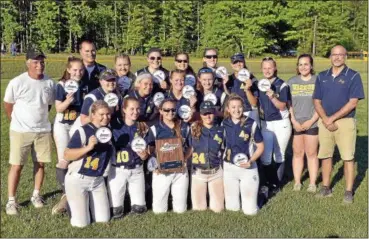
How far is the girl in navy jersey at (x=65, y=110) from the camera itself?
5.93 metres

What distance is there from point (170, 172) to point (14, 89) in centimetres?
217

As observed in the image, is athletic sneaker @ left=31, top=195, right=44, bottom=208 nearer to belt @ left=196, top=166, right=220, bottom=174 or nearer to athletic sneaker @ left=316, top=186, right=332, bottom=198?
belt @ left=196, top=166, right=220, bottom=174

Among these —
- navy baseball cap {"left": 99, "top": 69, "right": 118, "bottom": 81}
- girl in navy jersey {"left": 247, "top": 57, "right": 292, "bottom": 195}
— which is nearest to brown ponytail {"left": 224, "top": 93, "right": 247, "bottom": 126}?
girl in navy jersey {"left": 247, "top": 57, "right": 292, "bottom": 195}

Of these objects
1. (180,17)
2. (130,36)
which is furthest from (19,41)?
(180,17)

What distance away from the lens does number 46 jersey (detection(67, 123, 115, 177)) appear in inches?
212

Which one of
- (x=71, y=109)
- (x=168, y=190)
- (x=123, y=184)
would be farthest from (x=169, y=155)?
(x=71, y=109)

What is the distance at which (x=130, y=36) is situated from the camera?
9.24 m

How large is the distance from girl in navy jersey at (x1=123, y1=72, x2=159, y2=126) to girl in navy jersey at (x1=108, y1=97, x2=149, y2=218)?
18 centimetres

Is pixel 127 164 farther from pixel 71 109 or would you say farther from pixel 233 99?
pixel 233 99

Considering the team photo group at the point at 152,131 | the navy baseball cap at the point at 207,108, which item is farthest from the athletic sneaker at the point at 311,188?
the navy baseball cap at the point at 207,108

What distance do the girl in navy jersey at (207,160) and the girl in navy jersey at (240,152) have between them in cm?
10

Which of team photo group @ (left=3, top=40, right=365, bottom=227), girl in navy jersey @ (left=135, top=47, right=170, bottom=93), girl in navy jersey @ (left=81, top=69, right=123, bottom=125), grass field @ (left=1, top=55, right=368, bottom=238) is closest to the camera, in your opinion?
grass field @ (left=1, top=55, right=368, bottom=238)

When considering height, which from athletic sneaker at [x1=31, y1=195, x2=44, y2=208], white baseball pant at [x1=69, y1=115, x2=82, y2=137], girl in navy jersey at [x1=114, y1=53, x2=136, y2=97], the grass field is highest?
girl in navy jersey at [x1=114, y1=53, x2=136, y2=97]

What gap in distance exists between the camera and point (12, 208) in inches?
236
